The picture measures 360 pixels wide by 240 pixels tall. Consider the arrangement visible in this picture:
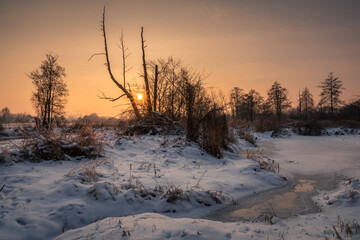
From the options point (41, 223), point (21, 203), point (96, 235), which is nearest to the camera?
point (96, 235)

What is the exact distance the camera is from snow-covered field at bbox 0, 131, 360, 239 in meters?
2.41

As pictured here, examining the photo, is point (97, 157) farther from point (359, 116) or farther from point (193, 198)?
point (359, 116)

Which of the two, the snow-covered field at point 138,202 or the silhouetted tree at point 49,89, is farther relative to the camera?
the silhouetted tree at point 49,89

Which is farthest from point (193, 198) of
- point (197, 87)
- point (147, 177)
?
point (197, 87)

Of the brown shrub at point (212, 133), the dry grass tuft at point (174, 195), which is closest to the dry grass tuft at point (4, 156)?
the dry grass tuft at point (174, 195)

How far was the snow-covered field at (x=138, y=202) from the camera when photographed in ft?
7.92

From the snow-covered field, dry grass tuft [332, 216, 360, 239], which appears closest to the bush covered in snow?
the snow-covered field

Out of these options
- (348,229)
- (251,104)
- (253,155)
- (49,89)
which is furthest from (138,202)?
(251,104)

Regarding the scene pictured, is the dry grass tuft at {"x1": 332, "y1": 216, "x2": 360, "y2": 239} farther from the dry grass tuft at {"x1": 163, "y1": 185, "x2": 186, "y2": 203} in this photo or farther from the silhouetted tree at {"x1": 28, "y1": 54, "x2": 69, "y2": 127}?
the silhouetted tree at {"x1": 28, "y1": 54, "x2": 69, "y2": 127}

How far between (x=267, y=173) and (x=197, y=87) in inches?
165

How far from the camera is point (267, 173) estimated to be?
17.3ft

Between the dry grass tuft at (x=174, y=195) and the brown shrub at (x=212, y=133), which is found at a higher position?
the brown shrub at (x=212, y=133)

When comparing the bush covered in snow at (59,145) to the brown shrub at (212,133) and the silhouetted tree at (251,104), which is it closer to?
the brown shrub at (212,133)

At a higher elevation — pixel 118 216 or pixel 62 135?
pixel 62 135
